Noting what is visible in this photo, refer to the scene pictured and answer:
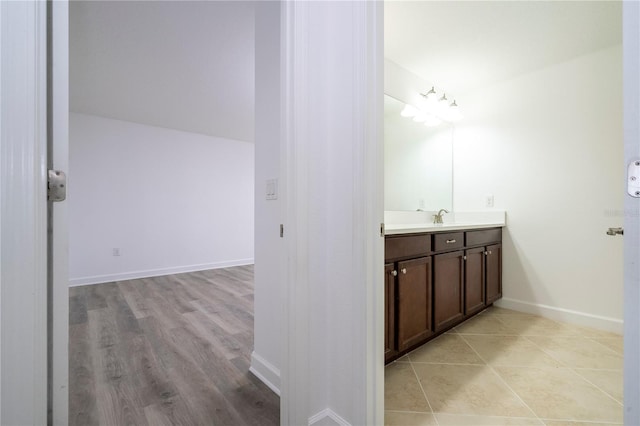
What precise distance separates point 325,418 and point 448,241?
4.56ft

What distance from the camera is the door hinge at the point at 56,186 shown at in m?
0.63

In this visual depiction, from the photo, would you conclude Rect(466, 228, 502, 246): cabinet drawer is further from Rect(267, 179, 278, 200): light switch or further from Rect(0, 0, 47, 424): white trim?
Rect(0, 0, 47, 424): white trim

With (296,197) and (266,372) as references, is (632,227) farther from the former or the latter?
(266,372)

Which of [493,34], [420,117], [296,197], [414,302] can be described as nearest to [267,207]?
[296,197]

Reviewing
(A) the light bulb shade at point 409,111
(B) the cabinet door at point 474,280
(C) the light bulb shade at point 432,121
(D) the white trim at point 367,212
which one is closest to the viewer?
(D) the white trim at point 367,212

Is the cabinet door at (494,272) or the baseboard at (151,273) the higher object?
the cabinet door at (494,272)

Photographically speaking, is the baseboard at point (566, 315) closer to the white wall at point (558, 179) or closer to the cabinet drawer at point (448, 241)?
the white wall at point (558, 179)

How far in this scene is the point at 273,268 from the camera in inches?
56.5

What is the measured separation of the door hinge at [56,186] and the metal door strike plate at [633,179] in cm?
117

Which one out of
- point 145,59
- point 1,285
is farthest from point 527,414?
point 145,59

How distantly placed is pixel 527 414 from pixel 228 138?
5069mm

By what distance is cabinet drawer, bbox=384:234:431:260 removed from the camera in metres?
1.49

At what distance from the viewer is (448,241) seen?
6.36ft

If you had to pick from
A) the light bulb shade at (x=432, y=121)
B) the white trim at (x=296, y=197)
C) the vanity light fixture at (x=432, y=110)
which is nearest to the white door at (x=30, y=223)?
the white trim at (x=296, y=197)
